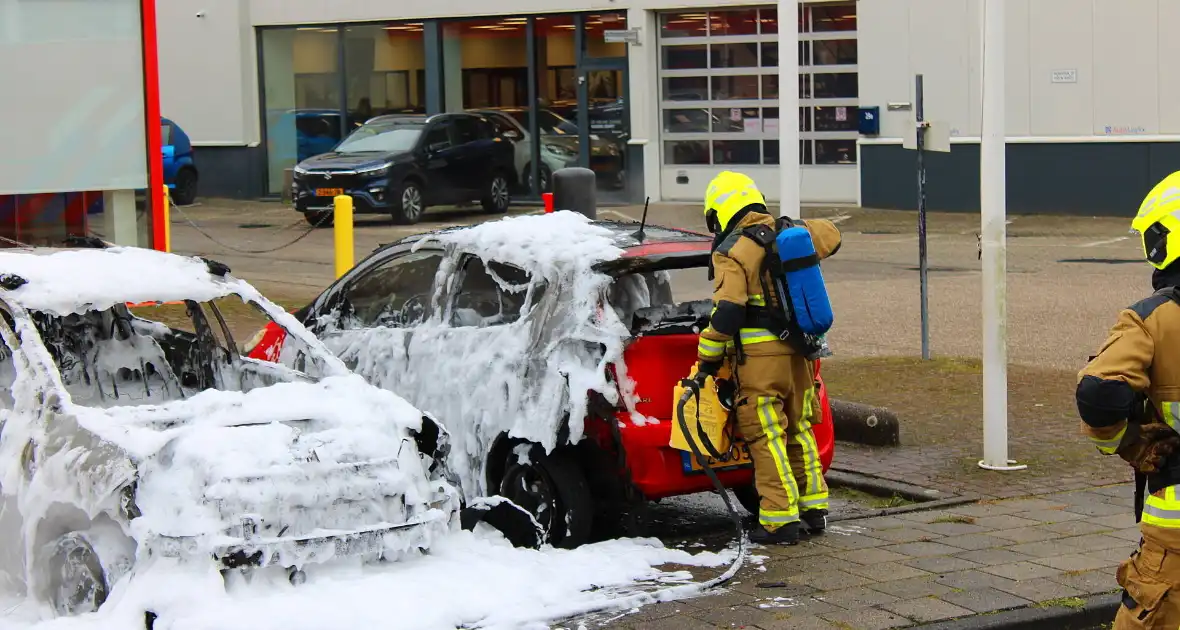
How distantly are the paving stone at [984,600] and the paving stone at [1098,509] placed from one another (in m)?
1.62

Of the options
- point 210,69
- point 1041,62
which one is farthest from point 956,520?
point 210,69

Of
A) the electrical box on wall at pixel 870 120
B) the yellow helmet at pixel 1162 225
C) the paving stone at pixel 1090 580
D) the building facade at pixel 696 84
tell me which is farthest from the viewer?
the electrical box on wall at pixel 870 120

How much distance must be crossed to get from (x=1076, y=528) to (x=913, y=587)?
1.44 metres

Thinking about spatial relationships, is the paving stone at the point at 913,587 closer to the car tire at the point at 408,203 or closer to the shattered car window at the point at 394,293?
the shattered car window at the point at 394,293

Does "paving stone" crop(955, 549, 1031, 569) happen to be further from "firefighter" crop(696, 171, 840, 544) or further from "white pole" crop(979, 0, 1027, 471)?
"white pole" crop(979, 0, 1027, 471)

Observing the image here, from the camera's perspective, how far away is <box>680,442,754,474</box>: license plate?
7.27 m

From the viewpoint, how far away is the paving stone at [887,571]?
22.3ft

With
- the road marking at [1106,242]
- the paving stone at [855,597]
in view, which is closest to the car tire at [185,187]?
the road marking at [1106,242]

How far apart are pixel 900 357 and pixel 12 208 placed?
8.47 meters

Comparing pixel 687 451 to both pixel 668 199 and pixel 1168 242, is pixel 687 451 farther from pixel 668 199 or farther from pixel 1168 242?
pixel 668 199

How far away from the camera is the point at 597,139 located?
28469 mm

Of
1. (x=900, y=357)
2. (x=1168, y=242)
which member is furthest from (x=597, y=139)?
(x=1168, y=242)

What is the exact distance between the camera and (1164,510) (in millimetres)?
4789

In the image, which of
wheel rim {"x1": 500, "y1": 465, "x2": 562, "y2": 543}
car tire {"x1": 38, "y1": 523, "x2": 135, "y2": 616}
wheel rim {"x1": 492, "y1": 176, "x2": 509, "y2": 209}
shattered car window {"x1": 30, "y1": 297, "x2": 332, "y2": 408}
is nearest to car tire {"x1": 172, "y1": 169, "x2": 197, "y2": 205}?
wheel rim {"x1": 492, "y1": 176, "x2": 509, "y2": 209}
